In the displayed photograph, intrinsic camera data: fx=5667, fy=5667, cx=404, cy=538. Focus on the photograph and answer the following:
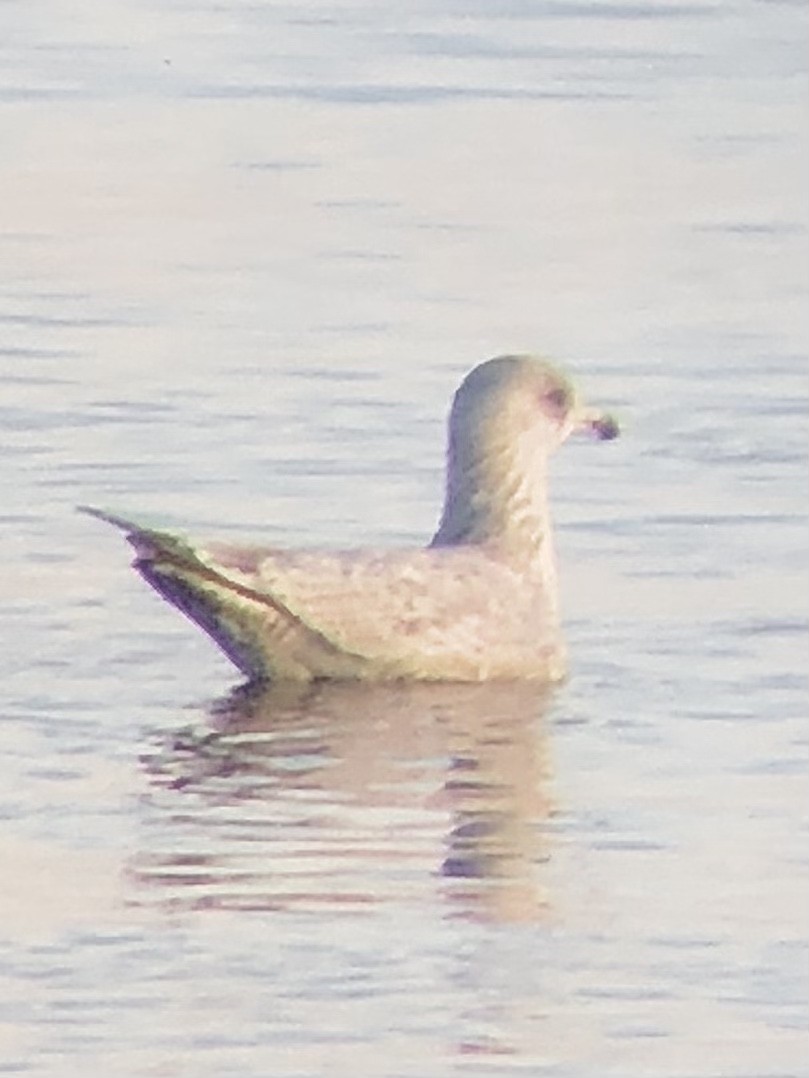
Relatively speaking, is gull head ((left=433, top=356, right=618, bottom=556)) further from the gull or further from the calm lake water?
the calm lake water

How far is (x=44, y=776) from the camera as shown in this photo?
1196cm

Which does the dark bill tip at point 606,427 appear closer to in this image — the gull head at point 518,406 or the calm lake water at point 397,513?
the gull head at point 518,406

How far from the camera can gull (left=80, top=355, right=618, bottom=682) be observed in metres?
13.1

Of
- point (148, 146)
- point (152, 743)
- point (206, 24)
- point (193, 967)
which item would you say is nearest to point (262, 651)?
point (152, 743)

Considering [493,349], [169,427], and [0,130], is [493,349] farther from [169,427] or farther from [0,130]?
[0,130]

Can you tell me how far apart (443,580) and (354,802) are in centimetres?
161

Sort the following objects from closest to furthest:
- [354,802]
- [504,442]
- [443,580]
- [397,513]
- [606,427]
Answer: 1. [354,802]
2. [443,580]
3. [504,442]
4. [606,427]
5. [397,513]

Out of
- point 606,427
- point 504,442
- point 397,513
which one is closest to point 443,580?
point 504,442

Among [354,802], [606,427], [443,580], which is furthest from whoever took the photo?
[606,427]

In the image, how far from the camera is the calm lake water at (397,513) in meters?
10.3

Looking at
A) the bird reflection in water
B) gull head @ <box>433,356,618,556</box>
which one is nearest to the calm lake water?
the bird reflection in water

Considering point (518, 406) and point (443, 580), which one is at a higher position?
point (518, 406)

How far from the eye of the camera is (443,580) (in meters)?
13.4

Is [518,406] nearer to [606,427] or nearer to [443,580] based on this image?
[606,427]
